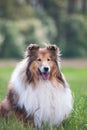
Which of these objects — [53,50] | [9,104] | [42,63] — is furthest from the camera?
[9,104]

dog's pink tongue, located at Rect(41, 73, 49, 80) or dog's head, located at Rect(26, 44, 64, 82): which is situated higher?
dog's head, located at Rect(26, 44, 64, 82)

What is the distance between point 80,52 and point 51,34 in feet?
6.05

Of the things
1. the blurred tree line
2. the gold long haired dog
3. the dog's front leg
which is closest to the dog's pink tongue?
the gold long haired dog

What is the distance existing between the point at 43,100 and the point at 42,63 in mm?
572

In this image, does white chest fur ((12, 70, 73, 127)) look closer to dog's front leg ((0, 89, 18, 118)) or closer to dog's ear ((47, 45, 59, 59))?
dog's front leg ((0, 89, 18, 118))

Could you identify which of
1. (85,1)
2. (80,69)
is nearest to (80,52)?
(80,69)

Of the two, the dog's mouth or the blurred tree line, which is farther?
the blurred tree line

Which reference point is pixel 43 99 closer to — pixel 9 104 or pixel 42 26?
pixel 9 104

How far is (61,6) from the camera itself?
36.4 metres

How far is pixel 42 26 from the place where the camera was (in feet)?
110

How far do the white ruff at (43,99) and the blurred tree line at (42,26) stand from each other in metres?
21.7

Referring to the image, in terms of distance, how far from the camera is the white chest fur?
8758 mm

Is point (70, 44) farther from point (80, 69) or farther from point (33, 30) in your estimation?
point (80, 69)

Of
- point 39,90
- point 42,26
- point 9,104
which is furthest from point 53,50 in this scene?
point 42,26
